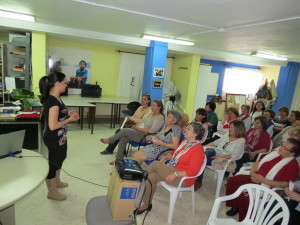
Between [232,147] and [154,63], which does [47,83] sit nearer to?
[232,147]

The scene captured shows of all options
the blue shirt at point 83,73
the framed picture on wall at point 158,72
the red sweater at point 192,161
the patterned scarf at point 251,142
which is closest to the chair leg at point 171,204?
the red sweater at point 192,161

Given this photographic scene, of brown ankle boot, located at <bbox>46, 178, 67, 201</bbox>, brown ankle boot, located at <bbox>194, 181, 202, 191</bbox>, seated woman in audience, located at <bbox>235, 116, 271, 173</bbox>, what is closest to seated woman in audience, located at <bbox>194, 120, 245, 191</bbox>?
brown ankle boot, located at <bbox>194, 181, 202, 191</bbox>

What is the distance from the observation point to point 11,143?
177cm

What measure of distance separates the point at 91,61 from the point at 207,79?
3.86 meters

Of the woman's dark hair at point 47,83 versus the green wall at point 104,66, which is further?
the green wall at point 104,66

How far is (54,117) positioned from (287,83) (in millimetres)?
8020

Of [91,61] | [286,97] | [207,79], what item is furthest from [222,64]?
[91,61]

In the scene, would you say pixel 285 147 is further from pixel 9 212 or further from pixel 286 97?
pixel 286 97

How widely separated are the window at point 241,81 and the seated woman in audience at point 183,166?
6544mm

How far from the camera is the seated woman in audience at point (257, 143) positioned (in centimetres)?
313

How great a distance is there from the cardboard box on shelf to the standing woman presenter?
867 millimetres

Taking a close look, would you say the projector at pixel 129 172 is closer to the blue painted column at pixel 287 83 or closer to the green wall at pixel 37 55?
the green wall at pixel 37 55

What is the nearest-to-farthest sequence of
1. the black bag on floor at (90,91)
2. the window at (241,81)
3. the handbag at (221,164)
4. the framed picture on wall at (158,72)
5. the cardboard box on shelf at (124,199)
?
1. the cardboard box on shelf at (124,199)
2. the handbag at (221,164)
3. the framed picture on wall at (158,72)
4. the black bag on floor at (90,91)
5. the window at (241,81)

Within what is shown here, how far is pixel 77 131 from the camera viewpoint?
16.7 feet
